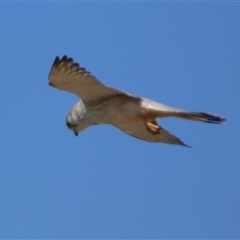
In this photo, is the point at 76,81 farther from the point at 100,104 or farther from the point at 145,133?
the point at 145,133

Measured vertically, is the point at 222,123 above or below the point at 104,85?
below

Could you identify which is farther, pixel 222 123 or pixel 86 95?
pixel 86 95

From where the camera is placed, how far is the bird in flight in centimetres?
1141

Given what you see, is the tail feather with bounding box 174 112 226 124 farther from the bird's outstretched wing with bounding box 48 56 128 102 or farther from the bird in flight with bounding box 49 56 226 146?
the bird's outstretched wing with bounding box 48 56 128 102

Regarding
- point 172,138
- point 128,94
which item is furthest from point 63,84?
point 172,138

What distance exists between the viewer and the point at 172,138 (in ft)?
41.4

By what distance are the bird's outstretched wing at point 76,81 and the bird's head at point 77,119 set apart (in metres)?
0.20

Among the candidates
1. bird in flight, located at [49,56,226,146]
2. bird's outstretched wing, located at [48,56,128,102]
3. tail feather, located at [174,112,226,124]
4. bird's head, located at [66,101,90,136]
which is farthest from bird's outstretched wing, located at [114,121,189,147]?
tail feather, located at [174,112,226,124]

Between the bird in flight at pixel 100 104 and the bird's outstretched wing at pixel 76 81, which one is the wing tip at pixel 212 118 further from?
the bird's outstretched wing at pixel 76 81

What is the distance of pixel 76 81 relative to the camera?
11.8m

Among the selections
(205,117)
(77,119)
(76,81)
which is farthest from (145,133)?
(205,117)

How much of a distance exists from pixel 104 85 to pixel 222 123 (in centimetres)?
206

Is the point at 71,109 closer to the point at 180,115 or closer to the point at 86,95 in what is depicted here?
the point at 86,95

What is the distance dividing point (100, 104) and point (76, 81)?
0.51 m
